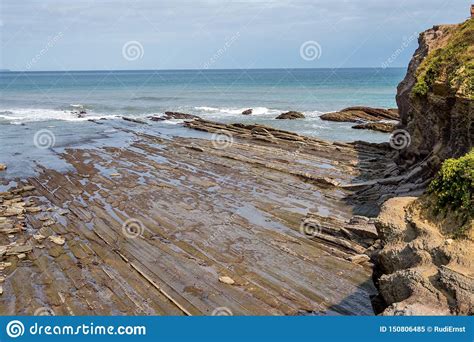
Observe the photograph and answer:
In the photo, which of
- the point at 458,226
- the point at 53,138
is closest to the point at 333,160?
the point at 458,226

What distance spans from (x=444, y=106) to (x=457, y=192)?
10.7 meters

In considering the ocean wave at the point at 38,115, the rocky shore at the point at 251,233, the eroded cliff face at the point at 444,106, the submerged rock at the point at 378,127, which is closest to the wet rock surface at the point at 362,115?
the submerged rock at the point at 378,127

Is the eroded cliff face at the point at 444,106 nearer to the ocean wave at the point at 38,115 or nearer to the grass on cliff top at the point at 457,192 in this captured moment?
the grass on cliff top at the point at 457,192

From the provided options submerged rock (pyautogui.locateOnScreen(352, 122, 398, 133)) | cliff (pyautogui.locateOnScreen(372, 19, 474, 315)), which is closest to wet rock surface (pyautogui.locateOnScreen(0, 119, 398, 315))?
cliff (pyautogui.locateOnScreen(372, 19, 474, 315))

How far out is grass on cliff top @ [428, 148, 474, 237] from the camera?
9133mm

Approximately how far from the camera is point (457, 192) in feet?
31.2

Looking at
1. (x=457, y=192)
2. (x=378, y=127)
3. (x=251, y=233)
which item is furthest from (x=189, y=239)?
(x=378, y=127)

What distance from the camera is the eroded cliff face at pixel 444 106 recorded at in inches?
640

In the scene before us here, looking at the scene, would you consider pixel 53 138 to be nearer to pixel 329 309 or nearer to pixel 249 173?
pixel 249 173

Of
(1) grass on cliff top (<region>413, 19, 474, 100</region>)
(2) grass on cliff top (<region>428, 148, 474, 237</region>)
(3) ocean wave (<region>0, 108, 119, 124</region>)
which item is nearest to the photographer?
(2) grass on cliff top (<region>428, 148, 474, 237</region>)

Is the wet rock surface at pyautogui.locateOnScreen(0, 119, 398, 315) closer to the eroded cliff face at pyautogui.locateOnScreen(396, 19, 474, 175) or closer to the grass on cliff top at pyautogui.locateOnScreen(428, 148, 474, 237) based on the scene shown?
the eroded cliff face at pyautogui.locateOnScreen(396, 19, 474, 175)

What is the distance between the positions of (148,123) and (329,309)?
1748 inches

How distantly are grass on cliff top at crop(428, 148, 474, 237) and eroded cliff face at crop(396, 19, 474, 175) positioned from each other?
6924mm

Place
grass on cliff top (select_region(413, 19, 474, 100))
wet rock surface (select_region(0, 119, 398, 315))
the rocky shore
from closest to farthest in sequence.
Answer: the rocky shore < wet rock surface (select_region(0, 119, 398, 315)) < grass on cliff top (select_region(413, 19, 474, 100))
